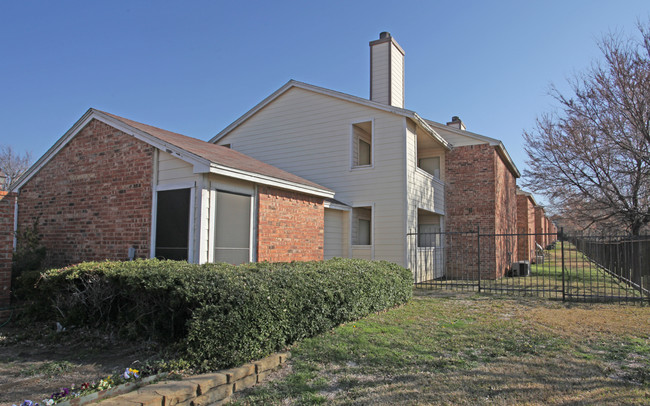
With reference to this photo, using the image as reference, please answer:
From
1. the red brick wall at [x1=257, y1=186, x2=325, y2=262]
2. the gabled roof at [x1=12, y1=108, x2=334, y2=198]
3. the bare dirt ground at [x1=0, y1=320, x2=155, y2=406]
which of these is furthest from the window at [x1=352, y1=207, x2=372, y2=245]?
the bare dirt ground at [x1=0, y1=320, x2=155, y2=406]

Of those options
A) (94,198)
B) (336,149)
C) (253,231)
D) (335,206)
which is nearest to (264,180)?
(253,231)

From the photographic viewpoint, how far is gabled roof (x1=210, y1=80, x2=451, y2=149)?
13.4 metres

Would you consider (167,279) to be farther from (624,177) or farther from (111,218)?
(624,177)

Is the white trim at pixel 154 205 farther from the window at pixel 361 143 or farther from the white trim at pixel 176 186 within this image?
the window at pixel 361 143

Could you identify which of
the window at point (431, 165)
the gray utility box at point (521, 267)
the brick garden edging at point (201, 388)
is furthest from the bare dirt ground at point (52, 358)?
the gray utility box at point (521, 267)

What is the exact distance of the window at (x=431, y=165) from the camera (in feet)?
56.2

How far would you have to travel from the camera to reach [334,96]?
14.7 m

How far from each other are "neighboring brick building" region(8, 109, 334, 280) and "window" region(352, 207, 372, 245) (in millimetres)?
4424

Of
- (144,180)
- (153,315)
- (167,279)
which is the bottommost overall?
(153,315)

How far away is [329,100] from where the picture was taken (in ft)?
48.8

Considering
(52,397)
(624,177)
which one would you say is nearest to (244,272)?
(52,397)

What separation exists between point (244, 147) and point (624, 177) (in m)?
14.5

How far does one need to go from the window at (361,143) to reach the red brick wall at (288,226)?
341 cm

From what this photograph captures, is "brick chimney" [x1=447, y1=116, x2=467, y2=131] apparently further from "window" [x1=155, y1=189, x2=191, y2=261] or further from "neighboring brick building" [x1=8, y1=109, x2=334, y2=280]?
"window" [x1=155, y1=189, x2=191, y2=261]
